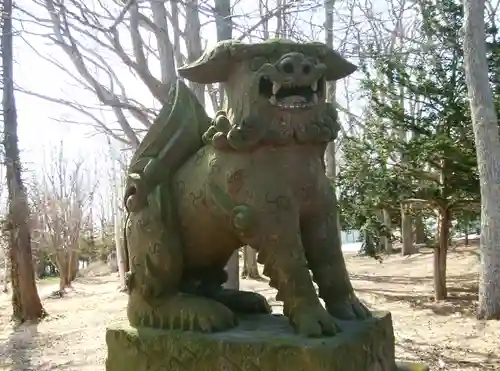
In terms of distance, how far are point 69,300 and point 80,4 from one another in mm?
6675

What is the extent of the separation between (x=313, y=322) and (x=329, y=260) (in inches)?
9.7

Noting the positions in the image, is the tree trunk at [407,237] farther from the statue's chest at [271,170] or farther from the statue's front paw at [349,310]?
the statue's chest at [271,170]

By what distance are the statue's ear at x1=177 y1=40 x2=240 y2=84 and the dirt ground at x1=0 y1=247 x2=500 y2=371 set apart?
3.48m

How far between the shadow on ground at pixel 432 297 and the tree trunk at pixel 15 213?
4974 mm

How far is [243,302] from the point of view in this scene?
6.45 ft

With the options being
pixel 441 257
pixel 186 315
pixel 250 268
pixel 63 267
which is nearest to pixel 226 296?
pixel 186 315

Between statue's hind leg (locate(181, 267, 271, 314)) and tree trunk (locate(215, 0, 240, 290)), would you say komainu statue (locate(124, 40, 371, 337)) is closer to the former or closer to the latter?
statue's hind leg (locate(181, 267, 271, 314))

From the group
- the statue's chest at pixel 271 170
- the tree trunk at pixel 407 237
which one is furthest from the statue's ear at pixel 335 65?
the tree trunk at pixel 407 237

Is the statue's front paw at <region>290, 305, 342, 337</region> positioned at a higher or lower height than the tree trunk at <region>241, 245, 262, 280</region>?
higher

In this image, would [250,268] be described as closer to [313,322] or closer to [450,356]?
[450,356]

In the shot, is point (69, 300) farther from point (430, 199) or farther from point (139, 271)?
point (139, 271)

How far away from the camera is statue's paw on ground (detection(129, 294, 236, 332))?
1704 mm

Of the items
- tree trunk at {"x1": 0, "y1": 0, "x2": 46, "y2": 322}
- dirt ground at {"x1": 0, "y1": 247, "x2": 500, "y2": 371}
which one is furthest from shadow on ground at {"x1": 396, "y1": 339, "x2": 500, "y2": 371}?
tree trunk at {"x1": 0, "y1": 0, "x2": 46, "y2": 322}

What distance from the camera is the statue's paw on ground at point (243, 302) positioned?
6.44 feet
